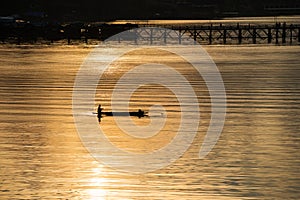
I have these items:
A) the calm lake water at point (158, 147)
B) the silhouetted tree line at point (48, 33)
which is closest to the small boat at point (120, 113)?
the calm lake water at point (158, 147)

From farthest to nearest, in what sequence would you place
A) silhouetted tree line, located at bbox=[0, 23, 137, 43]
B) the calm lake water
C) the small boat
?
silhouetted tree line, located at bbox=[0, 23, 137, 43] → the small boat → the calm lake water

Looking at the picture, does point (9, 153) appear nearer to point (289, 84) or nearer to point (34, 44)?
point (289, 84)

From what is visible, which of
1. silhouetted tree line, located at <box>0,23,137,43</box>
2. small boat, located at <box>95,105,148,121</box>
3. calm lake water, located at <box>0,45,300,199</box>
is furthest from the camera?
silhouetted tree line, located at <box>0,23,137,43</box>

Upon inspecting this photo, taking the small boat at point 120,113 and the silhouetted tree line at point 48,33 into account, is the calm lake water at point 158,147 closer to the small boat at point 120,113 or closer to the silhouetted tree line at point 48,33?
the small boat at point 120,113

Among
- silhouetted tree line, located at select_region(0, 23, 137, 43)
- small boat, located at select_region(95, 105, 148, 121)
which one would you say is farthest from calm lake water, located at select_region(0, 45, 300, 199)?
silhouetted tree line, located at select_region(0, 23, 137, 43)

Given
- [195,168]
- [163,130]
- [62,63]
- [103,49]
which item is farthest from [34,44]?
[195,168]

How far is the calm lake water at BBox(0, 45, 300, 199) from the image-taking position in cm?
2370

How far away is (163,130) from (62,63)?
3991 cm

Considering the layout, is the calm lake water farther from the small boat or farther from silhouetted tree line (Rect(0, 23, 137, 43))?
silhouetted tree line (Rect(0, 23, 137, 43))

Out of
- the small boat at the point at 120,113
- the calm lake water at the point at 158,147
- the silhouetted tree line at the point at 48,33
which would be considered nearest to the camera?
the calm lake water at the point at 158,147

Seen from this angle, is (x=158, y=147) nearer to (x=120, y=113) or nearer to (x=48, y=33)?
(x=120, y=113)

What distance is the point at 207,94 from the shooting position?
149 feet

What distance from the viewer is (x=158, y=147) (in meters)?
29.7

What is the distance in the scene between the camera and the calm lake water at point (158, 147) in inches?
933
